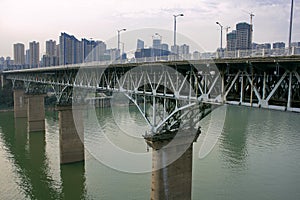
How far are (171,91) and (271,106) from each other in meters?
6.51

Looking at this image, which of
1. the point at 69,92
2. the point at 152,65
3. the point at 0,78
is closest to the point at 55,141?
the point at 69,92

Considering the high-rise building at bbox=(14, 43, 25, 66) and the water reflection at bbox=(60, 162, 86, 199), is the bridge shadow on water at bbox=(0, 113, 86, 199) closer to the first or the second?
→ the water reflection at bbox=(60, 162, 86, 199)

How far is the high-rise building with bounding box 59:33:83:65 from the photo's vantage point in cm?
5742

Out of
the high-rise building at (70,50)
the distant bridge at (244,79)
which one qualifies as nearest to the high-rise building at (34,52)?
the high-rise building at (70,50)

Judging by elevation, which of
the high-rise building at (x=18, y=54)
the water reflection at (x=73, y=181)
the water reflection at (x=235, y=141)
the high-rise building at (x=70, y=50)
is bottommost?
the water reflection at (x=73, y=181)

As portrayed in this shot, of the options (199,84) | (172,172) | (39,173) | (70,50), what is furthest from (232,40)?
(70,50)

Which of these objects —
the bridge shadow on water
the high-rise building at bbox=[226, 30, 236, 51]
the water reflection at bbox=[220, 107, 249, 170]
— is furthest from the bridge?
the water reflection at bbox=[220, 107, 249, 170]

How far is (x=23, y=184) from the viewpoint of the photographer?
2191cm

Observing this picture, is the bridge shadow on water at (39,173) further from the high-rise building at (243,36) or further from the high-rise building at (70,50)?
the high-rise building at (70,50)

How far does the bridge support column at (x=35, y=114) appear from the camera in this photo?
131 feet

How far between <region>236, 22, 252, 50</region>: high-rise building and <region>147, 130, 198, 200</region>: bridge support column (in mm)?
8449

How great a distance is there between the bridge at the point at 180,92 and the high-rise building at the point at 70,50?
31.7 meters

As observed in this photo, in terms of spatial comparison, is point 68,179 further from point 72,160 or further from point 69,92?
point 69,92

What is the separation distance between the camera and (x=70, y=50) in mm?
61156
